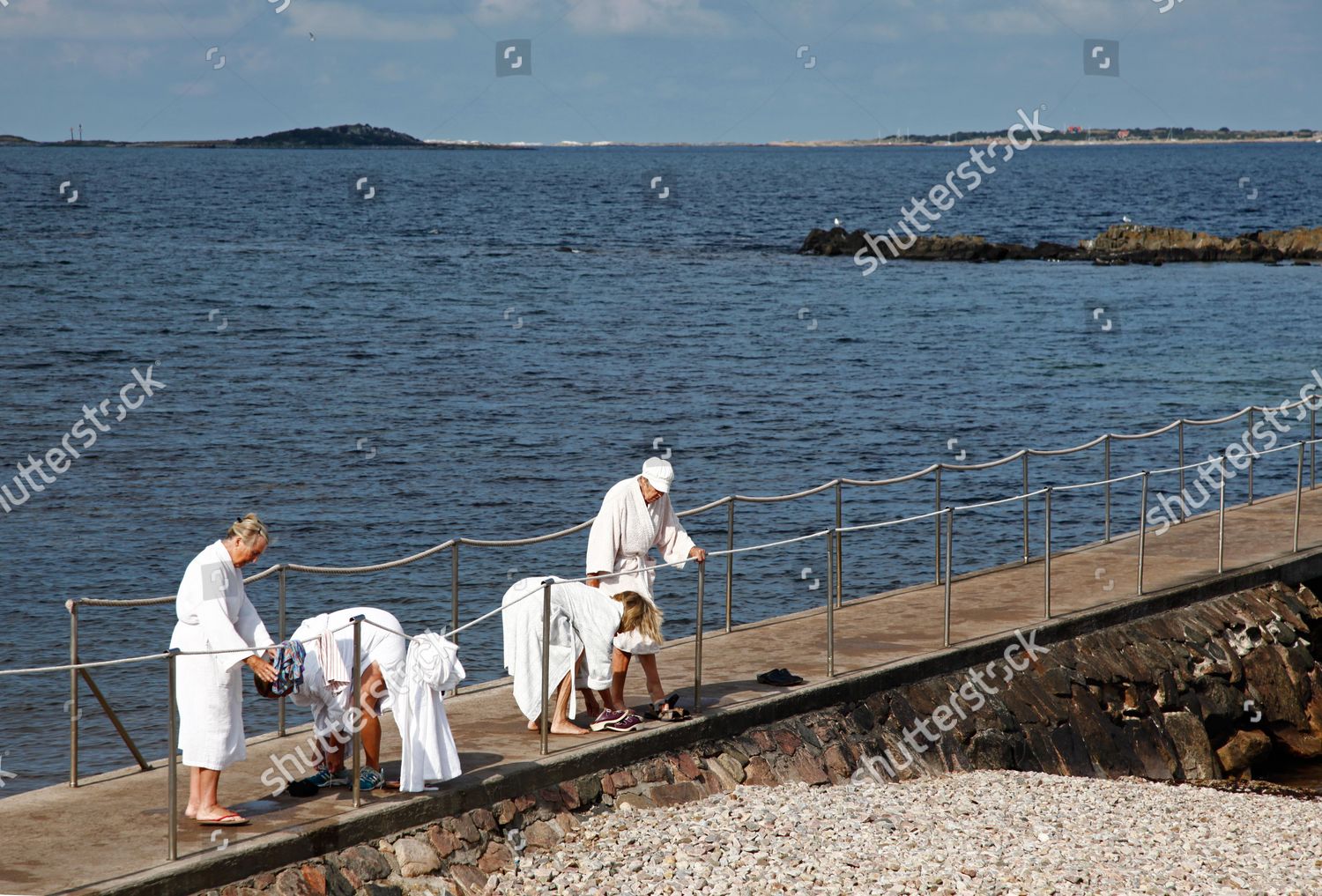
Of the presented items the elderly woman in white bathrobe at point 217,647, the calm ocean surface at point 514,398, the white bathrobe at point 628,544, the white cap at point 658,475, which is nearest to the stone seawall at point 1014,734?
the elderly woman in white bathrobe at point 217,647

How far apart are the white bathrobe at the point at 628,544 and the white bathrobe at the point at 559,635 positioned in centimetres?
21

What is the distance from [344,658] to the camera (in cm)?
868

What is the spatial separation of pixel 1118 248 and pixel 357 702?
278 ft

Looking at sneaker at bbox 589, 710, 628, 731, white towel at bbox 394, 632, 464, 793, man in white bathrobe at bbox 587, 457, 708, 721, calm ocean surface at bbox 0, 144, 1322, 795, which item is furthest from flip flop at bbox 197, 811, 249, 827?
calm ocean surface at bbox 0, 144, 1322, 795

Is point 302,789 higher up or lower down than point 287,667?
lower down

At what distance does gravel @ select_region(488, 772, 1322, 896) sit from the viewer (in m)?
9.05

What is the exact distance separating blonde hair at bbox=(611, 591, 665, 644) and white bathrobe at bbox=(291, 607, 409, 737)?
187 cm

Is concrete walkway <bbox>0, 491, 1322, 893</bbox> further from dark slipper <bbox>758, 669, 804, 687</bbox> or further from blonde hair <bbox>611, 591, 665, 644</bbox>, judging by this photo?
blonde hair <bbox>611, 591, 665, 644</bbox>

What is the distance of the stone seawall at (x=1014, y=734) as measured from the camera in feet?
28.9

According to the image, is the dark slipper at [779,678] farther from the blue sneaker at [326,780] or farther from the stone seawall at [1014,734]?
the blue sneaker at [326,780]

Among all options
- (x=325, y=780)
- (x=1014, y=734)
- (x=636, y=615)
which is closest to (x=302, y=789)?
(x=325, y=780)

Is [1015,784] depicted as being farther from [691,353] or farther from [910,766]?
[691,353]

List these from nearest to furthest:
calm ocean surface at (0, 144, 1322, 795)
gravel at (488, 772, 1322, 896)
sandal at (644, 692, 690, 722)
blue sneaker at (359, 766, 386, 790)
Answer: blue sneaker at (359, 766, 386, 790), gravel at (488, 772, 1322, 896), sandal at (644, 692, 690, 722), calm ocean surface at (0, 144, 1322, 795)

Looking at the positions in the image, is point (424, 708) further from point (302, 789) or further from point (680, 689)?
point (680, 689)
